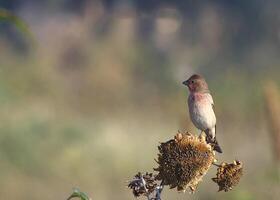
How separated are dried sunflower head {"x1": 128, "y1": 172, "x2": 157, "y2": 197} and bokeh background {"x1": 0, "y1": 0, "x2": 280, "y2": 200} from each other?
22.0 feet

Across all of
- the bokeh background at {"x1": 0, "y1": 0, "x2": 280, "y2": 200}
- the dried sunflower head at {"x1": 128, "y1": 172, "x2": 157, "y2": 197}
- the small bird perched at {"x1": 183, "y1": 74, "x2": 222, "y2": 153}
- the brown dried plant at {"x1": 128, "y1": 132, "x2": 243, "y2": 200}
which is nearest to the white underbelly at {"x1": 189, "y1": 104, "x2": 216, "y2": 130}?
the small bird perched at {"x1": 183, "y1": 74, "x2": 222, "y2": 153}

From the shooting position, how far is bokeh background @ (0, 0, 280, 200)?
14.9m

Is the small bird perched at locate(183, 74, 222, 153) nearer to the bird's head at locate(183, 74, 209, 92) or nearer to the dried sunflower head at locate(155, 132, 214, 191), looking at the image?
the bird's head at locate(183, 74, 209, 92)

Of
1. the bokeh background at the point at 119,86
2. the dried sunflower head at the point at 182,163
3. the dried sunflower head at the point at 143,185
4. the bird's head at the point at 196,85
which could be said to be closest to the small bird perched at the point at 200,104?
the bird's head at the point at 196,85

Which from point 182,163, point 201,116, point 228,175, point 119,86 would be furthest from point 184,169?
point 119,86

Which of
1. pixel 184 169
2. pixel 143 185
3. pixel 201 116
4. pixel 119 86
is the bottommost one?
pixel 143 185

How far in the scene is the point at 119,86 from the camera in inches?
832

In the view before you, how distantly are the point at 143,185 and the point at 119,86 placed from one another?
16.3 m

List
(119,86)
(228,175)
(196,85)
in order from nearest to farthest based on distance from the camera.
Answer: (228,175) < (196,85) < (119,86)

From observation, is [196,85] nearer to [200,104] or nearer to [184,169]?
[200,104]

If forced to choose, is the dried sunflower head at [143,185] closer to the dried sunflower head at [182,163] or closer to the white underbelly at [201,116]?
the dried sunflower head at [182,163]

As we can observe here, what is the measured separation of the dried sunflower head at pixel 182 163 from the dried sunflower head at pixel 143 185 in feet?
0.12

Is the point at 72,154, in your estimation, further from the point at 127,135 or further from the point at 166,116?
the point at 166,116

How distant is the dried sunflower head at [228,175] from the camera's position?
4.91 metres
